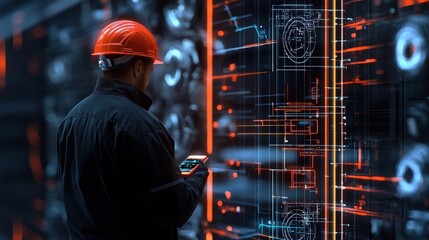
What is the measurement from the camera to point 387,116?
2.39 metres

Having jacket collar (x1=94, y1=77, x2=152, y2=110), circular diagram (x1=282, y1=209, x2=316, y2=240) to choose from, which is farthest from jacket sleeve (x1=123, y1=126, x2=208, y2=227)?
circular diagram (x1=282, y1=209, x2=316, y2=240)

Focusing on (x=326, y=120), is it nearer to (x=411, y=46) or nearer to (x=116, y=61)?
(x=411, y=46)

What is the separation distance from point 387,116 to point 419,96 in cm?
17

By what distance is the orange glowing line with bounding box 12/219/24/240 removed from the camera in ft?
11.9

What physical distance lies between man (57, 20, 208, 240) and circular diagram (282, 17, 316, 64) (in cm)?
90

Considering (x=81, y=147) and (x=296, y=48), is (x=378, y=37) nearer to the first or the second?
(x=296, y=48)

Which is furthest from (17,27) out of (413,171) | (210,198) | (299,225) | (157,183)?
(413,171)

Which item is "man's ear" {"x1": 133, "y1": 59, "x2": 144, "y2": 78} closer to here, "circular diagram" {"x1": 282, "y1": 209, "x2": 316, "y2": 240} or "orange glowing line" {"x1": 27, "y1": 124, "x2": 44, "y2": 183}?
"circular diagram" {"x1": 282, "y1": 209, "x2": 316, "y2": 240}

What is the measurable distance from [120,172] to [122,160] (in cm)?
4

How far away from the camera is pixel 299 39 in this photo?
2.44 m

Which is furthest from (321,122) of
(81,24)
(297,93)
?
(81,24)

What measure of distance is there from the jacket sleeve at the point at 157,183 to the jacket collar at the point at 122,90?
0.56 ft

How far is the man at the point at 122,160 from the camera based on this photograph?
1528mm

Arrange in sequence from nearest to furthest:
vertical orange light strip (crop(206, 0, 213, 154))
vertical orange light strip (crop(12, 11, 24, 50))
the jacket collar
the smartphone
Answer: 1. the jacket collar
2. the smartphone
3. vertical orange light strip (crop(206, 0, 213, 154))
4. vertical orange light strip (crop(12, 11, 24, 50))
